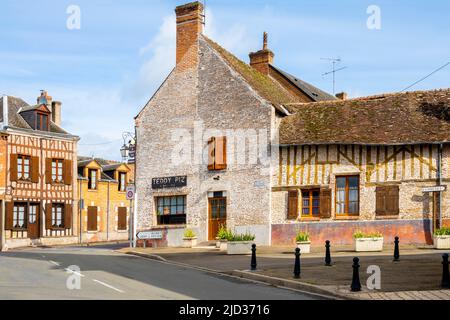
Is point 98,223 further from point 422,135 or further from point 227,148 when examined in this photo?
point 422,135

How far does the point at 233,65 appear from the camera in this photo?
1139 inches

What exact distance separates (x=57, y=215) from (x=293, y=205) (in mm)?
18052

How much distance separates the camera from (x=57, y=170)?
38562 millimetres

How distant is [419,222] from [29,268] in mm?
14733

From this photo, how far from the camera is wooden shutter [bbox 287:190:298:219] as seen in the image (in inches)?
1027

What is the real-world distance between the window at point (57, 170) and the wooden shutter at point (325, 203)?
62.6ft

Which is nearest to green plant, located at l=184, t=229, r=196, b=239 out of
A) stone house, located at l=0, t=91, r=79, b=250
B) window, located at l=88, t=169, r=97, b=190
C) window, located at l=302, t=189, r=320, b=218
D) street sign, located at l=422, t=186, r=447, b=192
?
window, located at l=302, t=189, r=320, b=218

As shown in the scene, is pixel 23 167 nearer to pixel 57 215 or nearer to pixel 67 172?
pixel 67 172

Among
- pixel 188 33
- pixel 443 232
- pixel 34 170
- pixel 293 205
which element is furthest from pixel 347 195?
pixel 34 170

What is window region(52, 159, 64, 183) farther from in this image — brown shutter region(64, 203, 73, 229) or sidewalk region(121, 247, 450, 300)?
sidewalk region(121, 247, 450, 300)

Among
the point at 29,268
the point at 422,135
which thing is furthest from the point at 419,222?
the point at 29,268

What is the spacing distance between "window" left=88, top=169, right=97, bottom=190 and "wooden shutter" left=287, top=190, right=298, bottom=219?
19.5 m
